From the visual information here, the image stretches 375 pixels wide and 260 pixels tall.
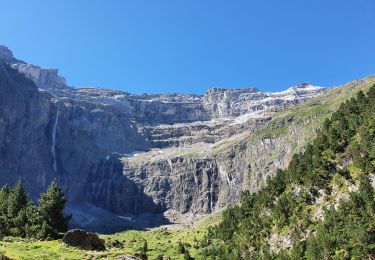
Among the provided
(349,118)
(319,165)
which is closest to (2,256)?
(319,165)

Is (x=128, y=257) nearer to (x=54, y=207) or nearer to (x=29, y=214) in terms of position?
(x=29, y=214)

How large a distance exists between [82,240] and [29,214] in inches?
1416

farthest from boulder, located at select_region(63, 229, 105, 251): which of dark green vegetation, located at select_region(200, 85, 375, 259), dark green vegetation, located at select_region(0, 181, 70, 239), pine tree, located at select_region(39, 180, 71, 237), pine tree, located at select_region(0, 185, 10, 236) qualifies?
dark green vegetation, located at select_region(200, 85, 375, 259)

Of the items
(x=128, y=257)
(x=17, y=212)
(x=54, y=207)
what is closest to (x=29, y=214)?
(x=54, y=207)

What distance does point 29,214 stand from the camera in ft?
248

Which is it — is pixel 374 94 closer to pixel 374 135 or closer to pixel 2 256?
pixel 374 135

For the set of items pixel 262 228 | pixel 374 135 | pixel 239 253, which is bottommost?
pixel 239 253

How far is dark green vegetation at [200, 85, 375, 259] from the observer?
232ft

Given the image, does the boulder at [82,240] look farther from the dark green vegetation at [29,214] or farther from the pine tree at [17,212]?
the pine tree at [17,212]

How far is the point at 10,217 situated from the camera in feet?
264

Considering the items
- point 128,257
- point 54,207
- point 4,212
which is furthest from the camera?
point 4,212

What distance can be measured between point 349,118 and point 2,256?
86339mm

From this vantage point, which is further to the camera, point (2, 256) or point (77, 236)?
point (77, 236)

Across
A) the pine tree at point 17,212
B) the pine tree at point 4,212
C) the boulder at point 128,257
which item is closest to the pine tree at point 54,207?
the pine tree at point 17,212
